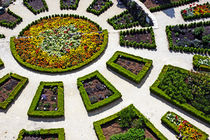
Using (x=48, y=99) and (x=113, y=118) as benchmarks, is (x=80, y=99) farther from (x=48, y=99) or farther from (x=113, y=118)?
(x=113, y=118)

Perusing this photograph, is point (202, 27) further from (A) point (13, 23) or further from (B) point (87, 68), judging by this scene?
(A) point (13, 23)

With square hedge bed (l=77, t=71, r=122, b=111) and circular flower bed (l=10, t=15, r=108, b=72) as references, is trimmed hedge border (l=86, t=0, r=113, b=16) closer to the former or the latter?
circular flower bed (l=10, t=15, r=108, b=72)

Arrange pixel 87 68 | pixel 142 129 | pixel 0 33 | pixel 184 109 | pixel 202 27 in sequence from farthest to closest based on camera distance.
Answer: pixel 0 33 < pixel 202 27 < pixel 87 68 < pixel 184 109 < pixel 142 129

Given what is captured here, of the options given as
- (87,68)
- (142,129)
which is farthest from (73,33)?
(142,129)

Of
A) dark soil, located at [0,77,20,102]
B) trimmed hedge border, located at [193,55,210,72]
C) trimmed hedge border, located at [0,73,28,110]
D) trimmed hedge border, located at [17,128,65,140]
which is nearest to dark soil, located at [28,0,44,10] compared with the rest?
trimmed hedge border, located at [0,73,28,110]

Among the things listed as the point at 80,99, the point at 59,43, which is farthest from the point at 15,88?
the point at 59,43

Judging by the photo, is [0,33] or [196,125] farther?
[0,33]
